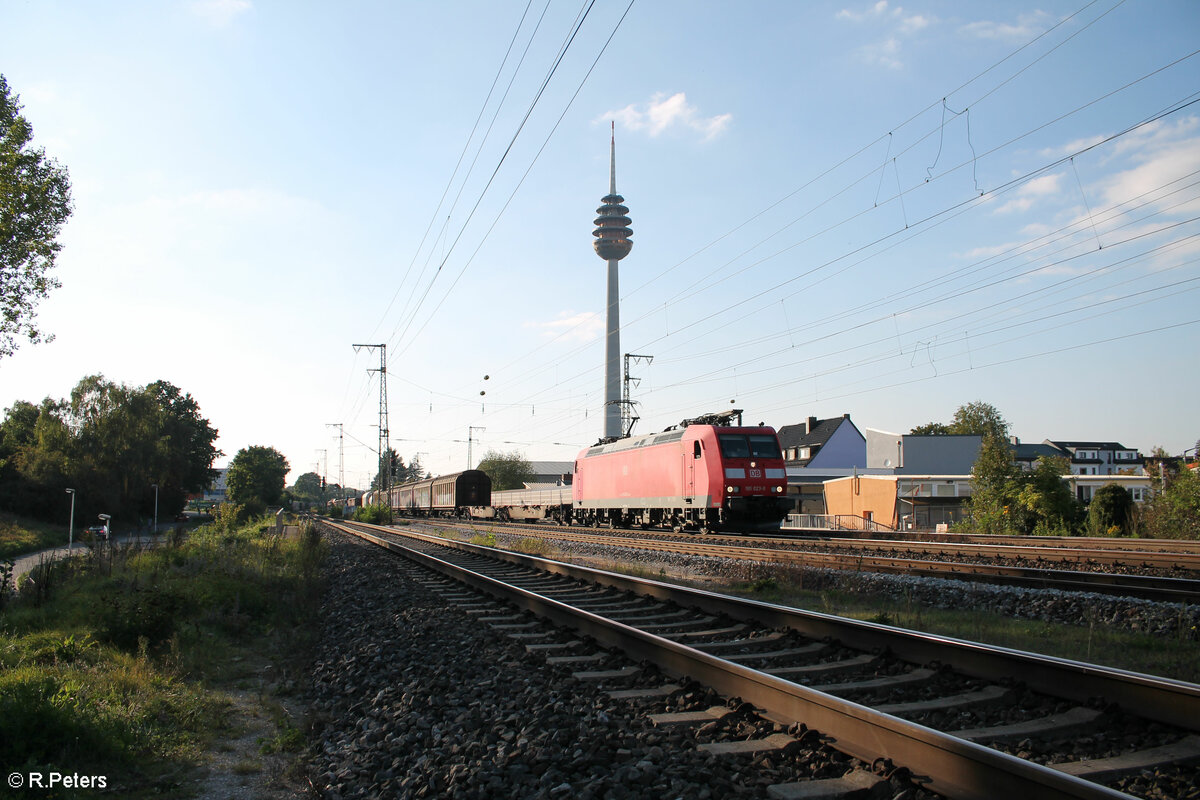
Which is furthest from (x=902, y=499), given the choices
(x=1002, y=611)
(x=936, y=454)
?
(x=1002, y=611)

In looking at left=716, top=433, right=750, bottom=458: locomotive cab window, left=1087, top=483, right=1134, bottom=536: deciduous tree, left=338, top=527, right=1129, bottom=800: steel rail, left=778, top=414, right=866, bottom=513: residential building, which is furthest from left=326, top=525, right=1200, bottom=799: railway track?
left=778, top=414, right=866, bottom=513: residential building

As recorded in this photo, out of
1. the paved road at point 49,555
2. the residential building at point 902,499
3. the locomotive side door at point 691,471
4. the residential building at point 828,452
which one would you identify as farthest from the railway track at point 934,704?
the residential building at point 828,452

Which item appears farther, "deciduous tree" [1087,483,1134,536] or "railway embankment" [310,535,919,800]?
"deciduous tree" [1087,483,1134,536]

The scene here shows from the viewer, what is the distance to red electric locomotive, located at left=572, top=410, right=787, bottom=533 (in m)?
20.9

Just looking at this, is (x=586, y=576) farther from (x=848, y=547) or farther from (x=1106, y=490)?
(x=1106, y=490)

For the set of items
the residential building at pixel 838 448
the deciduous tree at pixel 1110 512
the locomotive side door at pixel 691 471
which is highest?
the residential building at pixel 838 448

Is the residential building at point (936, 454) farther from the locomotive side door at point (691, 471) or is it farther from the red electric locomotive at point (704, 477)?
the locomotive side door at point (691, 471)

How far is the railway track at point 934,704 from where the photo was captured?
3.44 metres

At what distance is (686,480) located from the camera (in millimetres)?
22906

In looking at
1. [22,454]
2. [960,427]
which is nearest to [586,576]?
[22,454]

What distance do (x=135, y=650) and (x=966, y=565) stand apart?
11.3 m

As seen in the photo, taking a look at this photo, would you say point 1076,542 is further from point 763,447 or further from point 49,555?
point 49,555

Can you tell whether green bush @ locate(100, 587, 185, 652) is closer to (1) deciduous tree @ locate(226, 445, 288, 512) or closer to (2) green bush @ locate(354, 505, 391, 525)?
(2) green bush @ locate(354, 505, 391, 525)

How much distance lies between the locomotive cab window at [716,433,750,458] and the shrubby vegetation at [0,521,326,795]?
11.1 metres
